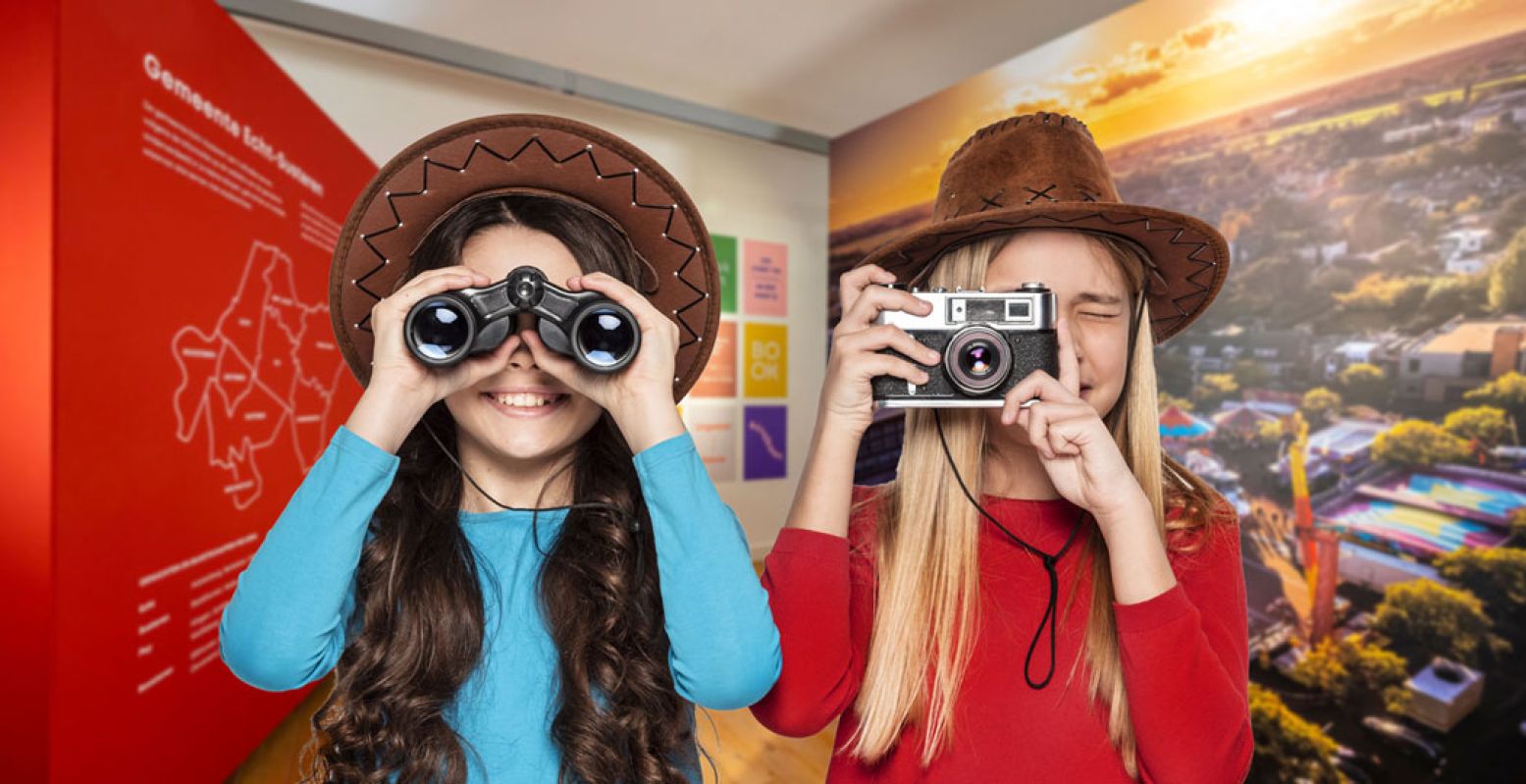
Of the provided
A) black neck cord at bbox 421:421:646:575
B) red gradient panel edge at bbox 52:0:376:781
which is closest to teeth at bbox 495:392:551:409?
black neck cord at bbox 421:421:646:575

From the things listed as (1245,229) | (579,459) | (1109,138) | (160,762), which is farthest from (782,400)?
(579,459)

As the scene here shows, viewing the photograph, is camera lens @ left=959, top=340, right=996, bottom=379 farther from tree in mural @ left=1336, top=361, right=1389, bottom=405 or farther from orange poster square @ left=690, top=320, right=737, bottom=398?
orange poster square @ left=690, top=320, right=737, bottom=398

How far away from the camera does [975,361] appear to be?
908 millimetres

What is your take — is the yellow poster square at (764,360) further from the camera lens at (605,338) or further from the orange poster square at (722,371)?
the camera lens at (605,338)

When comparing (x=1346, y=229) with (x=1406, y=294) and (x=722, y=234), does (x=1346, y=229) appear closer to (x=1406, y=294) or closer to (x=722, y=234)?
(x=1406, y=294)

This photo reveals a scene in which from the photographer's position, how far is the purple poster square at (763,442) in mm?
5000

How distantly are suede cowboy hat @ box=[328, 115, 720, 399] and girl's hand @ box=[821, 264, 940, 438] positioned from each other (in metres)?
0.18

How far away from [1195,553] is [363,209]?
107 centimetres

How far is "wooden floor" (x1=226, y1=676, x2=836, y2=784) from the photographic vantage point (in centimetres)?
223

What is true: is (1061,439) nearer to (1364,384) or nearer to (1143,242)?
(1143,242)

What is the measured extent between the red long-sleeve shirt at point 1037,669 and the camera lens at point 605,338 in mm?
285

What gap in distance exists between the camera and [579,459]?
100 cm

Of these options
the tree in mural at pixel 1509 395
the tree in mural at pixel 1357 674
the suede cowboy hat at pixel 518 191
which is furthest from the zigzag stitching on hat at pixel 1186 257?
the tree in mural at pixel 1357 674

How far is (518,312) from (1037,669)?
2.38 feet
